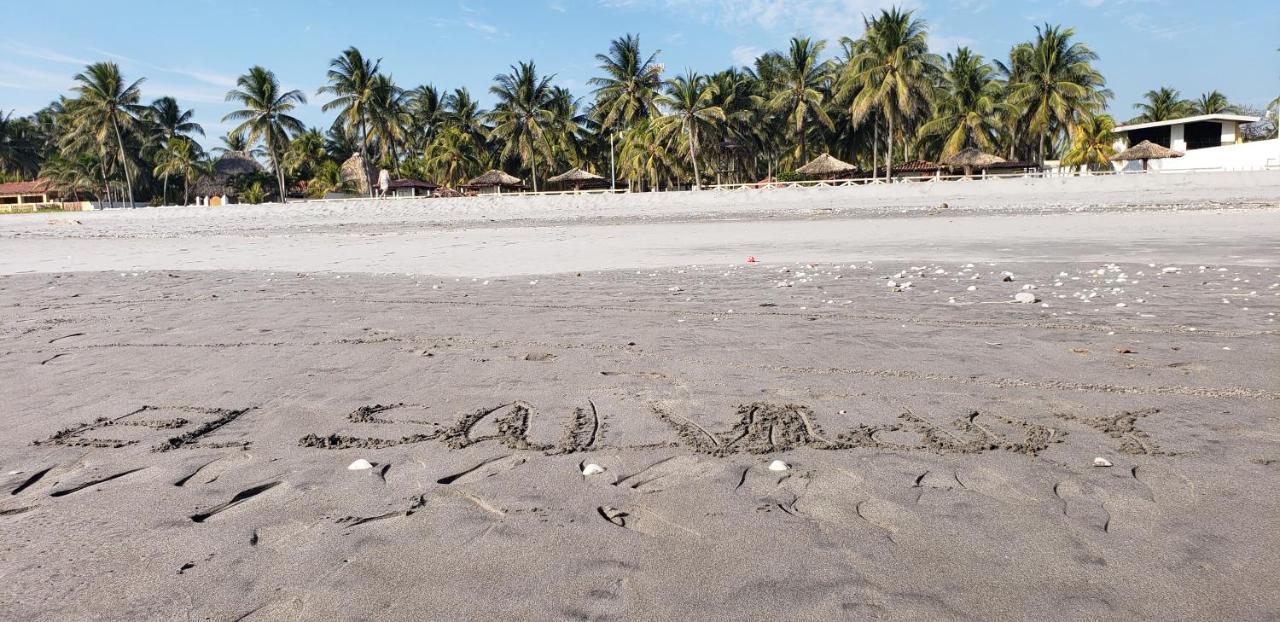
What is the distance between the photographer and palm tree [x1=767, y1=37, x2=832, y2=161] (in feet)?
159

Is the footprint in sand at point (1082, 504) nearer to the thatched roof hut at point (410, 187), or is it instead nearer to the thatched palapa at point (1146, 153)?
the thatched palapa at point (1146, 153)

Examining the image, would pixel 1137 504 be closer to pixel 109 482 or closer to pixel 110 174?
pixel 109 482

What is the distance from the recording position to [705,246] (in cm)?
1309

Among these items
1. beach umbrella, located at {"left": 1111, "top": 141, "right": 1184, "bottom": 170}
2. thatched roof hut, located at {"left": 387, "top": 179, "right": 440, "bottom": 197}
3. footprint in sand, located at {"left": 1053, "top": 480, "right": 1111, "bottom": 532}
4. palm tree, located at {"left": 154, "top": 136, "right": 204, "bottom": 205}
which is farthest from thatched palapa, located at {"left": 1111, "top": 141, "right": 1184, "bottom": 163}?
palm tree, located at {"left": 154, "top": 136, "right": 204, "bottom": 205}

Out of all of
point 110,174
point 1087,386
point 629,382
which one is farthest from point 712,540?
point 110,174

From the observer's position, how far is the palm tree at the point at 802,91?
159 feet

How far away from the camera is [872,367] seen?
448 cm

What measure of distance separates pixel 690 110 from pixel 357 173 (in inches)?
1049

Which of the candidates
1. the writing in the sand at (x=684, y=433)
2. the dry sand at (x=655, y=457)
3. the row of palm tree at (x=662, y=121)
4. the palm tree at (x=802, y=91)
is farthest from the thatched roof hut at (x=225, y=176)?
the writing in the sand at (x=684, y=433)

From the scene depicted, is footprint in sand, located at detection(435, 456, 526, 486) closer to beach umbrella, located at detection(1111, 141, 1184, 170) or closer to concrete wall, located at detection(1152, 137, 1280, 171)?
concrete wall, located at detection(1152, 137, 1280, 171)

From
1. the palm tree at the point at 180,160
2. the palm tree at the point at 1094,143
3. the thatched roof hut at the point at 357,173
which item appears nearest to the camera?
the palm tree at the point at 1094,143

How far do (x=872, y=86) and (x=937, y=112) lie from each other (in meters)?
8.13

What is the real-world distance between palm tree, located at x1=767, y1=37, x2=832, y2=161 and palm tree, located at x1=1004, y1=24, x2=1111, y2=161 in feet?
36.4

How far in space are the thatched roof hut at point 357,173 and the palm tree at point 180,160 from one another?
1054 centimetres
